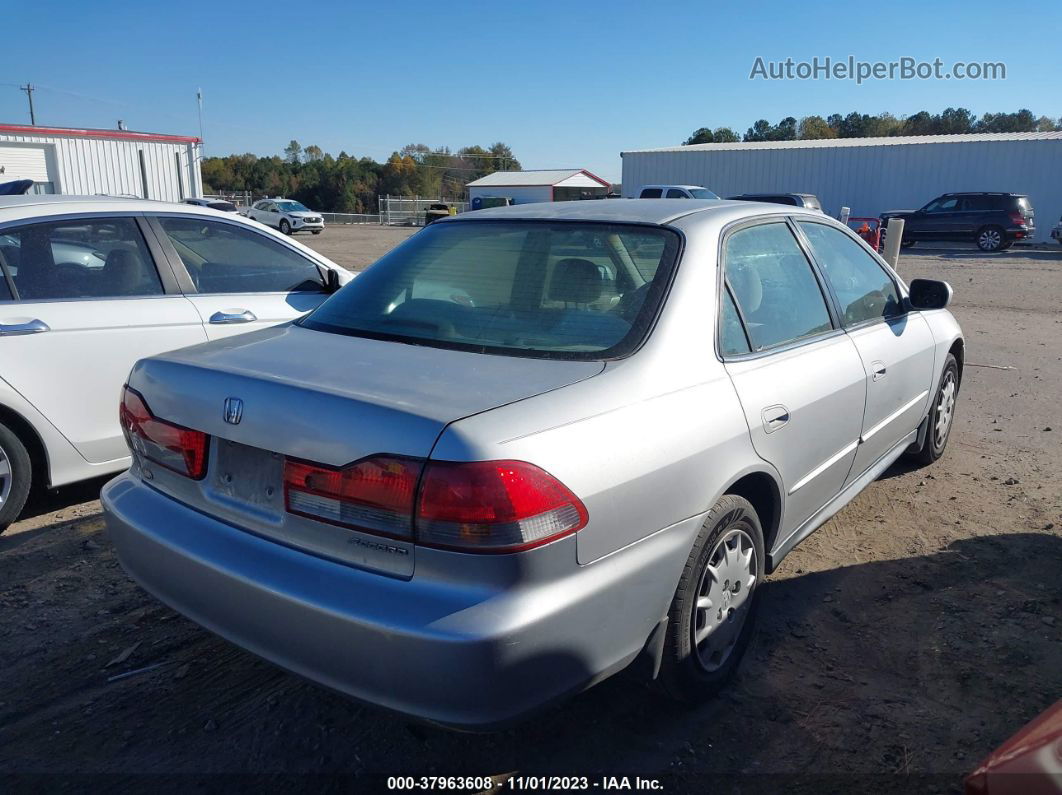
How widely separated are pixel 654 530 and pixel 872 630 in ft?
5.17

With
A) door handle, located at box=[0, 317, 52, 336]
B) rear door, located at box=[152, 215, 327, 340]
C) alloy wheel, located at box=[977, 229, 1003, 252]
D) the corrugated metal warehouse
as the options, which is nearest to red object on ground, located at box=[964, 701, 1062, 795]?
rear door, located at box=[152, 215, 327, 340]

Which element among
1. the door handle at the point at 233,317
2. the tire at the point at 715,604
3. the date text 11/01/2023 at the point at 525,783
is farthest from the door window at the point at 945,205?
the date text 11/01/2023 at the point at 525,783

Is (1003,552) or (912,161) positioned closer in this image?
(1003,552)

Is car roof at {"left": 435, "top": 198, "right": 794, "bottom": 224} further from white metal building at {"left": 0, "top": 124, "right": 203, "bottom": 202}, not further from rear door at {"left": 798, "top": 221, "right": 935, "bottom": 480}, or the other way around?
white metal building at {"left": 0, "top": 124, "right": 203, "bottom": 202}

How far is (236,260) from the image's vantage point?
16.9 ft

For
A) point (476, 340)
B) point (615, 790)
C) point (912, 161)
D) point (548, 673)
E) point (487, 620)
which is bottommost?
point (615, 790)

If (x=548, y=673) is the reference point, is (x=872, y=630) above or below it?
below

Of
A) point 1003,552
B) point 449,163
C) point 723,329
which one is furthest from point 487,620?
point 449,163

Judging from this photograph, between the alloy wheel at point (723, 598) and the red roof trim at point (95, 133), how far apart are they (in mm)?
27343

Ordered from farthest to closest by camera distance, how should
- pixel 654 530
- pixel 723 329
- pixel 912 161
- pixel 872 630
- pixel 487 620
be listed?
pixel 912 161 → pixel 872 630 → pixel 723 329 → pixel 654 530 → pixel 487 620

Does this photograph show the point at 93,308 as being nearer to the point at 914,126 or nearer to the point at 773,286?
the point at 773,286

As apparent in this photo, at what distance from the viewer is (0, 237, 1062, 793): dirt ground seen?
259 cm

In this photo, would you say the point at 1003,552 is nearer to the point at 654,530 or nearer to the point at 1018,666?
the point at 1018,666

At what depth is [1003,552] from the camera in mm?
4117
